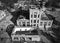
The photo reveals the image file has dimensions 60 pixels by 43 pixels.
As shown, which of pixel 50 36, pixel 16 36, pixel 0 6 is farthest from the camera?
pixel 0 6

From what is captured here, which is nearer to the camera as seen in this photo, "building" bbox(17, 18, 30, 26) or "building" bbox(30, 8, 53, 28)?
"building" bbox(30, 8, 53, 28)

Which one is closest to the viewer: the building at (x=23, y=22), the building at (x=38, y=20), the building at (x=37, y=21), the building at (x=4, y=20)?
the building at (x=38, y=20)

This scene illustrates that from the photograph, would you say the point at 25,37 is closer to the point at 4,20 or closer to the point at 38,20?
the point at 38,20

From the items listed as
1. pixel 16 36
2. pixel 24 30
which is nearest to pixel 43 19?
pixel 24 30

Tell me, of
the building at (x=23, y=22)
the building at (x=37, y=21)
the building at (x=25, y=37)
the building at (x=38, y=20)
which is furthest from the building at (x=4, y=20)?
the building at (x=38, y=20)

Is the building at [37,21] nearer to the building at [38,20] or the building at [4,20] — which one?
the building at [38,20]

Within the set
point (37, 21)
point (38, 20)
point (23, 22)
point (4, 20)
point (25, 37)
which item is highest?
point (38, 20)

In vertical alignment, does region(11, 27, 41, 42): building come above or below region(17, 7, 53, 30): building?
→ below

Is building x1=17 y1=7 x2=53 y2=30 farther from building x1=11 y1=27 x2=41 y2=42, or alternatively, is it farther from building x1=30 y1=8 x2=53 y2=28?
building x1=11 y1=27 x2=41 y2=42

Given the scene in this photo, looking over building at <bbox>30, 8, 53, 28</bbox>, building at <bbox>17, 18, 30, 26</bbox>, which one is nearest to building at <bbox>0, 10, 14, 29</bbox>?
building at <bbox>17, 18, 30, 26</bbox>

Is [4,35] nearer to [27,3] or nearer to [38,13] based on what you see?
[38,13]

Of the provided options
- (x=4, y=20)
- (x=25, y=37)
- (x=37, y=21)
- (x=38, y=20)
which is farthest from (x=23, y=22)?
(x=4, y=20)
